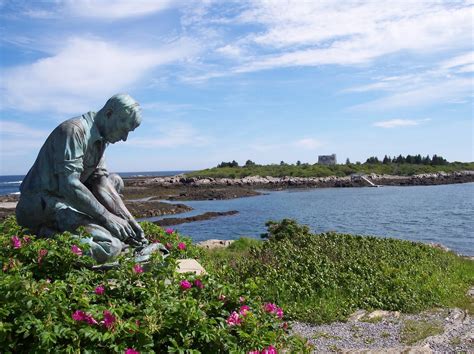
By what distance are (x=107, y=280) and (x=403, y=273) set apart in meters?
6.51

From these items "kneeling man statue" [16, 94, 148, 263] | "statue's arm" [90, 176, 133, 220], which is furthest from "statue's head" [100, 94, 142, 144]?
"statue's arm" [90, 176, 133, 220]

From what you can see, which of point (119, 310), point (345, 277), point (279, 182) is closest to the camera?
point (119, 310)

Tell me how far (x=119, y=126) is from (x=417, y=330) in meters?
5.01

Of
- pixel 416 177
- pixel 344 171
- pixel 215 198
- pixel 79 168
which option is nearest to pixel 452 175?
pixel 416 177

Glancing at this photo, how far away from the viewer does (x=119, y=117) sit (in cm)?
551

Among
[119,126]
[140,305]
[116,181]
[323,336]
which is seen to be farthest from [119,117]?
[323,336]

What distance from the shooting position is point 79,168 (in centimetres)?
536

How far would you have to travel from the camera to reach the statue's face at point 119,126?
18.1 feet

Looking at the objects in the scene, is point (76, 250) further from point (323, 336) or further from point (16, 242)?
point (323, 336)

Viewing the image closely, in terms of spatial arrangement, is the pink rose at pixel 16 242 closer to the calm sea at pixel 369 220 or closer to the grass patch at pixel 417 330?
the grass patch at pixel 417 330

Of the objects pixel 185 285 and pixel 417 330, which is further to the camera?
pixel 417 330

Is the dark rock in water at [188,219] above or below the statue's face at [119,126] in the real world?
below

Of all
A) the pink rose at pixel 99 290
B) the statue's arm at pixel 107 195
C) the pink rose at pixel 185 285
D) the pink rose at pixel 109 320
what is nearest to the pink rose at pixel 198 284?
the pink rose at pixel 185 285

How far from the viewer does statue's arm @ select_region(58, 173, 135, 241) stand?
5.29m
